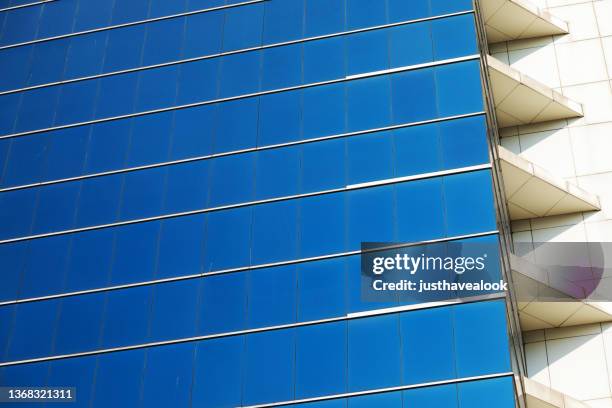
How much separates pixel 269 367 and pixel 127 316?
16.2ft

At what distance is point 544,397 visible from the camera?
2656 cm

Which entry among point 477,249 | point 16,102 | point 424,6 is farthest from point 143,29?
point 477,249

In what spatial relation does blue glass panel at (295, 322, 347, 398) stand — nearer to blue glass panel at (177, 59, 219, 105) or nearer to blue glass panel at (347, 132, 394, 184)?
blue glass panel at (347, 132, 394, 184)

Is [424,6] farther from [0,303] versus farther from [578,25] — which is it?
[0,303]

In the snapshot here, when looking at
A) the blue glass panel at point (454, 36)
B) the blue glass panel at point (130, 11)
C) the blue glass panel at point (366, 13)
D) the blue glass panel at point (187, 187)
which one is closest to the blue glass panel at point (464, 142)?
the blue glass panel at point (454, 36)

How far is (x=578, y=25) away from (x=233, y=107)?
13.1m

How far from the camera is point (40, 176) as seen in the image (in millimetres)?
33562

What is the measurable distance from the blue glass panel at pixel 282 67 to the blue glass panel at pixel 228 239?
16.0 feet

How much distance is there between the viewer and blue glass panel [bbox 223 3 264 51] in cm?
3422

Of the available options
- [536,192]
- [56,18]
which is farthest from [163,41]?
[536,192]

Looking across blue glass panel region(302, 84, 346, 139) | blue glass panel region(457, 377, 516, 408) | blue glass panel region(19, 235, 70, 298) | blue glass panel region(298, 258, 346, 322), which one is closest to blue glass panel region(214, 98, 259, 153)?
blue glass panel region(302, 84, 346, 139)

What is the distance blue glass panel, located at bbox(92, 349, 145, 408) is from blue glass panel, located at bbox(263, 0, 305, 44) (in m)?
11.8

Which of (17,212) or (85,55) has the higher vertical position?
(85,55)

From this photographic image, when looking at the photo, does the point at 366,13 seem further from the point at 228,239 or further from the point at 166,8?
the point at 228,239
